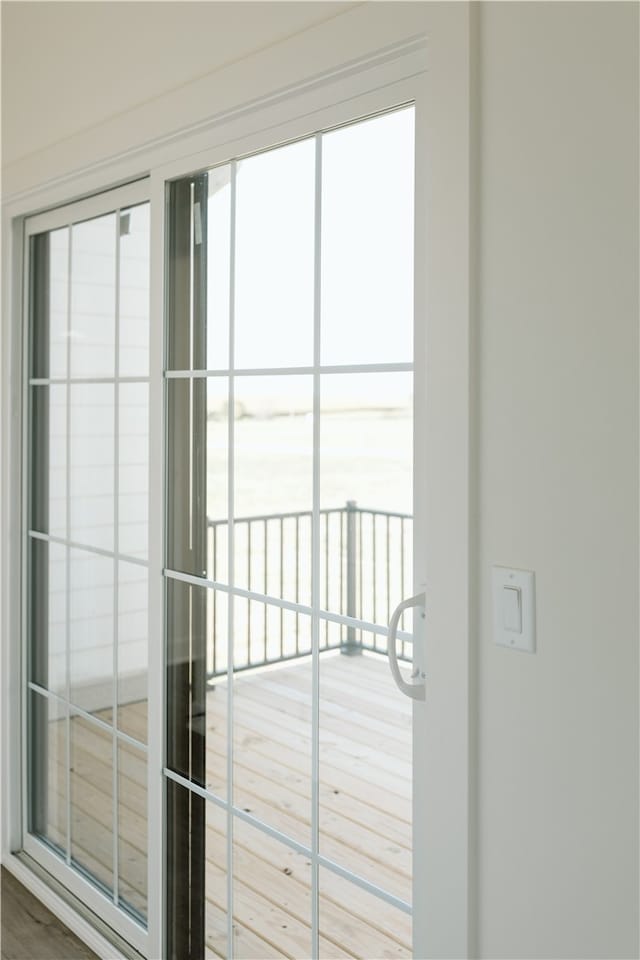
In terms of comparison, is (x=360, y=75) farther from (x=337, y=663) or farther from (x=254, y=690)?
(x=254, y=690)

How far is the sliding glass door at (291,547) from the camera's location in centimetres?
163

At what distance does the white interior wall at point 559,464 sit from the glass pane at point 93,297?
1293 millimetres

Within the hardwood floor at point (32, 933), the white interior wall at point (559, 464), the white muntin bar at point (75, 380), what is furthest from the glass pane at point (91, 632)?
the white interior wall at point (559, 464)

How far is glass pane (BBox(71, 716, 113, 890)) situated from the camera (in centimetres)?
256

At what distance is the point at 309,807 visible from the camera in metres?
1.81

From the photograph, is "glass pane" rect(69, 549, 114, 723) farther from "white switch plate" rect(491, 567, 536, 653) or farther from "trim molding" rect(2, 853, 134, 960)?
"white switch plate" rect(491, 567, 536, 653)

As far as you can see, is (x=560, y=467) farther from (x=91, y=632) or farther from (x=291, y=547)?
(x=91, y=632)

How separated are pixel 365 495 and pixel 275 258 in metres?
0.58

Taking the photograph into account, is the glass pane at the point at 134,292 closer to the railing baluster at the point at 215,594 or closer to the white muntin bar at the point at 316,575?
the railing baluster at the point at 215,594

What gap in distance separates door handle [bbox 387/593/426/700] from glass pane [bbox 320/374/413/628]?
0.25 feet

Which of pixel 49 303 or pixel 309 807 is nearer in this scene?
pixel 309 807

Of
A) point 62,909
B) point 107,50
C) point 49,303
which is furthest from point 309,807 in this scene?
point 107,50

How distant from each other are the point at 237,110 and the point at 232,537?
942 millimetres

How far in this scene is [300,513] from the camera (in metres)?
1.82
